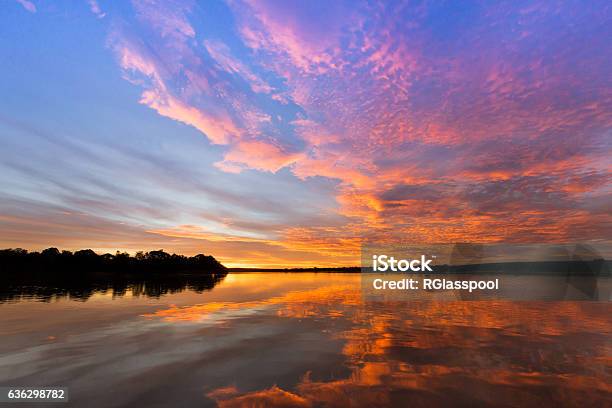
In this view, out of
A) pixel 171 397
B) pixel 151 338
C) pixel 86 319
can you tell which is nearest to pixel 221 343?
pixel 151 338

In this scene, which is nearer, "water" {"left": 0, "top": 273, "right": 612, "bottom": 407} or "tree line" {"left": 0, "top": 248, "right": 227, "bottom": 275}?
"water" {"left": 0, "top": 273, "right": 612, "bottom": 407}

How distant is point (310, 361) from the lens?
12516 millimetres

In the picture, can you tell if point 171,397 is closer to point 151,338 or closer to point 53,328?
point 151,338

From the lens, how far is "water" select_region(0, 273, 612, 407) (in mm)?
8992

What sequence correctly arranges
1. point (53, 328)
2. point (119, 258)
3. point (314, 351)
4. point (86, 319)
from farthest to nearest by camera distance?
point (119, 258) < point (86, 319) < point (53, 328) < point (314, 351)

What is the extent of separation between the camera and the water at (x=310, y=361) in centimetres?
899

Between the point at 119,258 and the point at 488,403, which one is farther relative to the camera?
the point at 119,258

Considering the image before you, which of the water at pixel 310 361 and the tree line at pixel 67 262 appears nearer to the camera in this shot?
the water at pixel 310 361

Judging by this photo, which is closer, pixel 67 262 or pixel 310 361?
pixel 310 361

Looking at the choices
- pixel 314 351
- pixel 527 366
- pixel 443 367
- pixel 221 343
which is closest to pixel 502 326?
pixel 527 366

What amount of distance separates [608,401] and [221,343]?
1469 centimetres

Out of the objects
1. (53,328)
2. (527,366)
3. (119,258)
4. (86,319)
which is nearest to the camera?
(527,366)

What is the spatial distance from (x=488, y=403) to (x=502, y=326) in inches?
569

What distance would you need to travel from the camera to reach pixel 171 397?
347 inches
